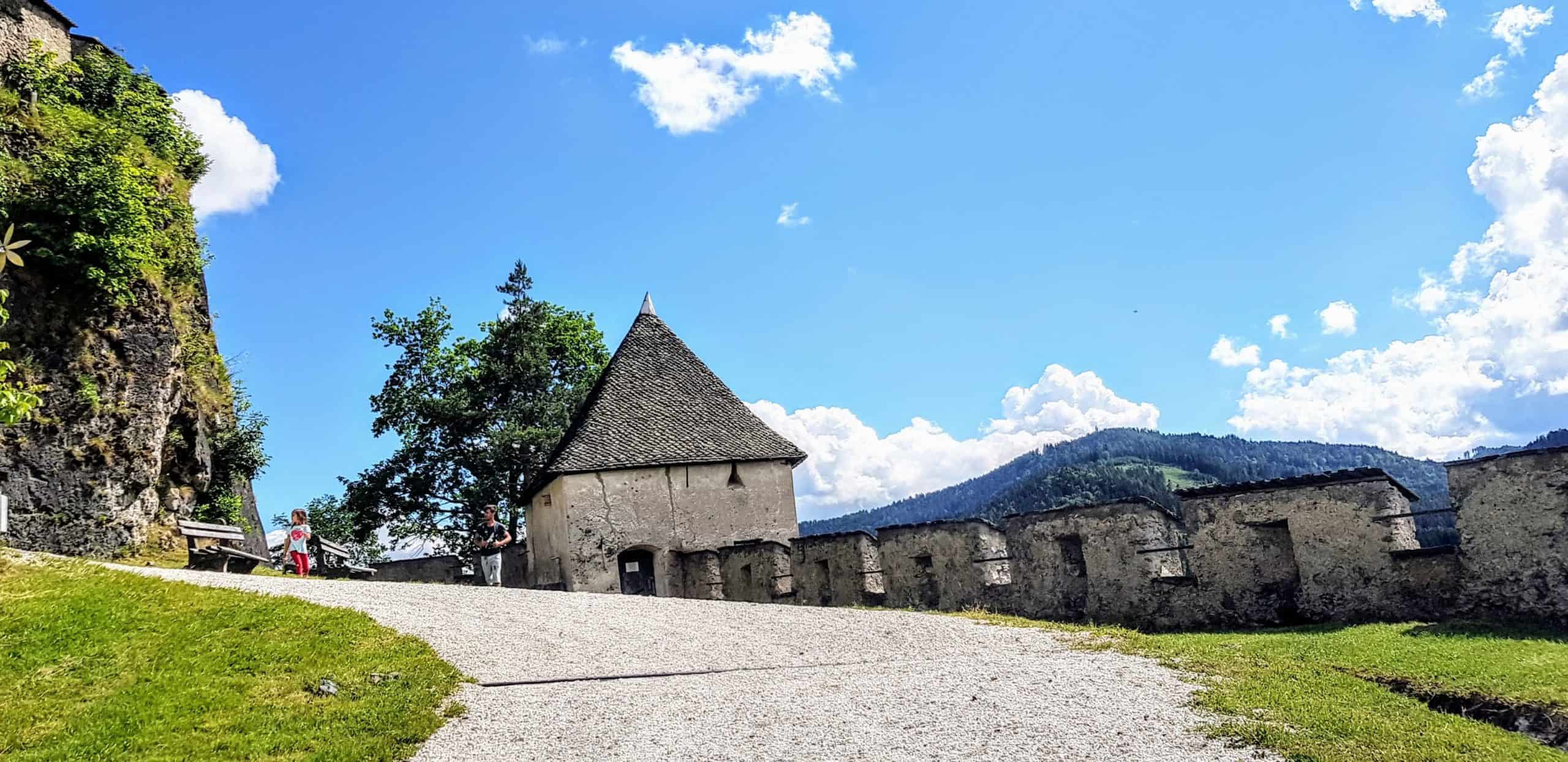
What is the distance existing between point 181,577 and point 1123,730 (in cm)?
1327

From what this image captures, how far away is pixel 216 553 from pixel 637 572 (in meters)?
10.0

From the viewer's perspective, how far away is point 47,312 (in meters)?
22.0

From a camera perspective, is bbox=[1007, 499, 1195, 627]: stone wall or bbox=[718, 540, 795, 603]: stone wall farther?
bbox=[718, 540, 795, 603]: stone wall

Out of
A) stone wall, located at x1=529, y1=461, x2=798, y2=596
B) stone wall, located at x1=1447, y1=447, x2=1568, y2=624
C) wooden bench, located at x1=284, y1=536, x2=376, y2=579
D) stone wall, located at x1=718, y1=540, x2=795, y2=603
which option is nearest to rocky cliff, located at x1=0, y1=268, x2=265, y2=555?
wooden bench, located at x1=284, y1=536, x2=376, y2=579

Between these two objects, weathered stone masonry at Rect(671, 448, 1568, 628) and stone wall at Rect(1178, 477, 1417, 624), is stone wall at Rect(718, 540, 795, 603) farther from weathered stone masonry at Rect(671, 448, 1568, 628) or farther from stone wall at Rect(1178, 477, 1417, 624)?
stone wall at Rect(1178, 477, 1417, 624)

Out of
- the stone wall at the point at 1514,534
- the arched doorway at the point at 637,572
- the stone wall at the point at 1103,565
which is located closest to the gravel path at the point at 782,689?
the stone wall at the point at 1103,565

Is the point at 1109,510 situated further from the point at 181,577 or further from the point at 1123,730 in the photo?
the point at 181,577

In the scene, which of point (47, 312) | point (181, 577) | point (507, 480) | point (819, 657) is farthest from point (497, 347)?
point (819, 657)

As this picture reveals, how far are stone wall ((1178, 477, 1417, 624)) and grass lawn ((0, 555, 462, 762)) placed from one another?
→ 31.9 ft

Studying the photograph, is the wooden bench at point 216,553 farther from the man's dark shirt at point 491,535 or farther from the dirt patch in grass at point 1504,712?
the dirt patch in grass at point 1504,712

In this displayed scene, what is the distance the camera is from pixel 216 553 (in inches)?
772

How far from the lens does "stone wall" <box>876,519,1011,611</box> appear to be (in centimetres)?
1628

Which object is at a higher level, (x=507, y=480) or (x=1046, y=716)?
(x=507, y=480)

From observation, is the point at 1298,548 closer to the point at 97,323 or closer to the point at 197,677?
the point at 197,677
